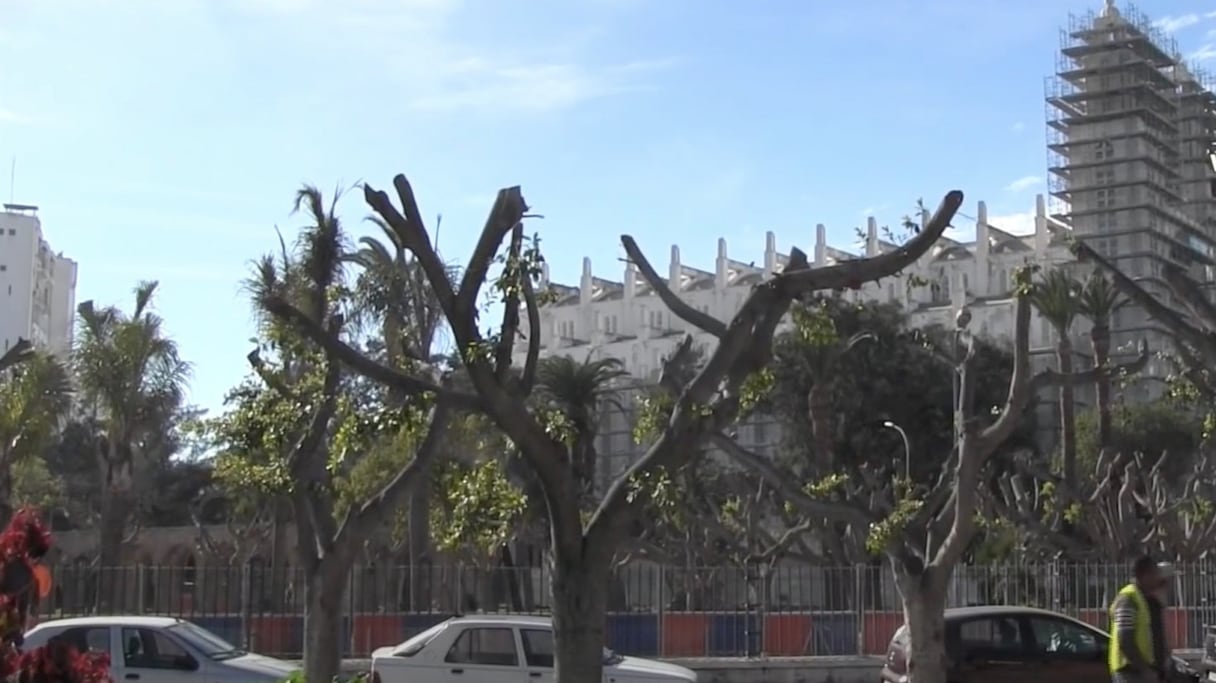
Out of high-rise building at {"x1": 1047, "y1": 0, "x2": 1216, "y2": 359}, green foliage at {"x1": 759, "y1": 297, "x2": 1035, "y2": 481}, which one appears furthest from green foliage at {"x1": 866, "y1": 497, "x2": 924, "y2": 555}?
high-rise building at {"x1": 1047, "y1": 0, "x2": 1216, "y2": 359}

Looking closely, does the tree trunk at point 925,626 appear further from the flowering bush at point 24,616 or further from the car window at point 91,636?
the flowering bush at point 24,616

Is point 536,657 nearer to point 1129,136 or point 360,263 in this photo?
point 360,263

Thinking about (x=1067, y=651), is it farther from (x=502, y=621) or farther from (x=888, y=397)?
(x=888, y=397)

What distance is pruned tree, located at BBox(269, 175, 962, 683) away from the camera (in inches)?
445

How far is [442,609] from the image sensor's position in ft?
84.6

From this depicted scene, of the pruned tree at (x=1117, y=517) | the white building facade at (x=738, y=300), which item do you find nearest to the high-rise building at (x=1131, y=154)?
the white building facade at (x=738, y=300)

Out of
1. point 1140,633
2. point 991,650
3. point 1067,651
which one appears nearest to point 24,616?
point 1140,633


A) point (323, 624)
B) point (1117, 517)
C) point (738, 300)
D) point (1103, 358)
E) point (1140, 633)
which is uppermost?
point (738, 300)

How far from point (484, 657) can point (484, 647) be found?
113 mm

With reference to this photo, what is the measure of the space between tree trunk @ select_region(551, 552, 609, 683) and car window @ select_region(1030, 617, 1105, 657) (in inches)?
317

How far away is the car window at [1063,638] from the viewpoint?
1773cm

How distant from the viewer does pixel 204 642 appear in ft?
54.5

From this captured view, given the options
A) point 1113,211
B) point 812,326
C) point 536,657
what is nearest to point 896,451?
point 1113,211

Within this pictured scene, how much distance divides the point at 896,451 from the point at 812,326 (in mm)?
48785
